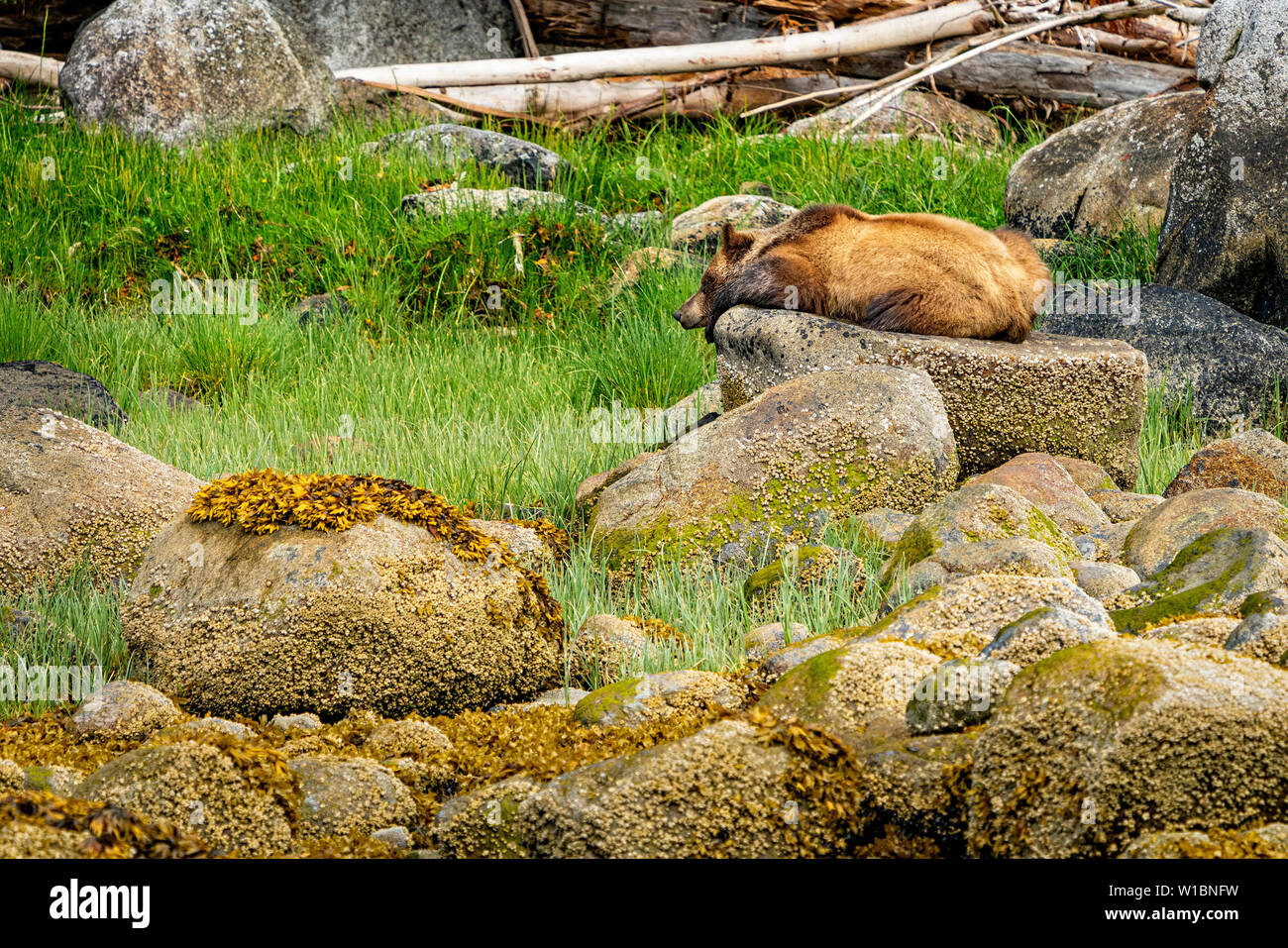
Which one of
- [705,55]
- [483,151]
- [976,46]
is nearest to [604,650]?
[483,151]

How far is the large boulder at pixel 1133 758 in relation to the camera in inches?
87.0

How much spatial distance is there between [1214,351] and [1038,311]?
1.70 m

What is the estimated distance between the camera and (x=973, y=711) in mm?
2664

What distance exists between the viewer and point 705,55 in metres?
13.1

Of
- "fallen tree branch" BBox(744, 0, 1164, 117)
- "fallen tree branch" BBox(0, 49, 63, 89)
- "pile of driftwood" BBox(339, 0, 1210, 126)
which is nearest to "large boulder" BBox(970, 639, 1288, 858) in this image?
"fallen tree branch" BBox(744, 0, 1164, 117)

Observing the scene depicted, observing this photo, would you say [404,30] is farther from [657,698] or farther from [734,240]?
[657,698]

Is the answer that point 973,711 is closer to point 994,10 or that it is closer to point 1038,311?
point 1038,311

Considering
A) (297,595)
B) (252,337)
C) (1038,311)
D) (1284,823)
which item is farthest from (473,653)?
(252,337)

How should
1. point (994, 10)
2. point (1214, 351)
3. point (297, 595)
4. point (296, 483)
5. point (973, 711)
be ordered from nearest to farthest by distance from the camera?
point (973, 711)
point (297, 595)
point (296, 483)
point (1214, 351)
point (994, 10)

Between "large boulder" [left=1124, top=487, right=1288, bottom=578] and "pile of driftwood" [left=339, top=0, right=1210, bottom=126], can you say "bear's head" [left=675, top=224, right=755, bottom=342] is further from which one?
"pile of driftwood" [left=339, top=0, right=1210, bottom=126]

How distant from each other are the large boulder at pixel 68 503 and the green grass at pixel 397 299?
6.7 inches

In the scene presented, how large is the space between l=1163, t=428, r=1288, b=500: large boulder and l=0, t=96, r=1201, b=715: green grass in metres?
0.38

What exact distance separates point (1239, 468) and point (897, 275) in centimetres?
193

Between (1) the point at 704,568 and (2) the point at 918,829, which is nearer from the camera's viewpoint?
(2) the point at 918,829
